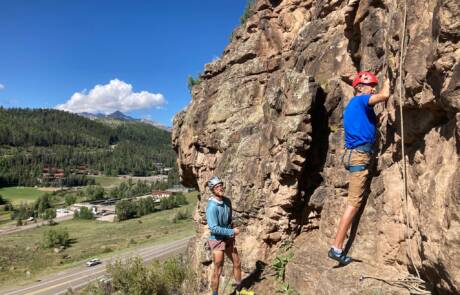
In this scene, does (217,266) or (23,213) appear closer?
(217,266)

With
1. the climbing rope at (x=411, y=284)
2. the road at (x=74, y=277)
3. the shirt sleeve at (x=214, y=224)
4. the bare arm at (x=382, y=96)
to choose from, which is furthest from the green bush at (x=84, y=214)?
the bare arm at (x=382, y=96)

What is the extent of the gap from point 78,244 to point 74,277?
39918 millimetres

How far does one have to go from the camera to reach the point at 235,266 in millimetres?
9422

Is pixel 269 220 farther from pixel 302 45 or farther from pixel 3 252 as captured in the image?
pixel 3 252

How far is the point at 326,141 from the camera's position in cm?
1130

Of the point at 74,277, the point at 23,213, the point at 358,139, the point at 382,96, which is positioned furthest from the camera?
the point at 23,213

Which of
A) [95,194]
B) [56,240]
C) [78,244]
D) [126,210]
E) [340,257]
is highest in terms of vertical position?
[340,257]

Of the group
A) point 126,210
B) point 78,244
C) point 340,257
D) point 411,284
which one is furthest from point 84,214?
point 411,284

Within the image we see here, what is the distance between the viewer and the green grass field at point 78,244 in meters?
67.5

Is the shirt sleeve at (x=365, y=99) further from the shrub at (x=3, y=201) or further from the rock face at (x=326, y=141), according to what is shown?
the shrub at (x=3, y=201)

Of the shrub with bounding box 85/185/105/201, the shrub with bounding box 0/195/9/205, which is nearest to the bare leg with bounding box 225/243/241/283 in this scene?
the shrub with bounding box 85/185/105/201

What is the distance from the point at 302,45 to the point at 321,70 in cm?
270

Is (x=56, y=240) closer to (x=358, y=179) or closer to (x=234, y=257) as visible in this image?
(x=234, y=257)

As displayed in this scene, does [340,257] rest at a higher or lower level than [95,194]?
higher
